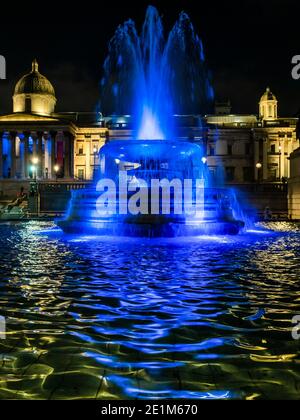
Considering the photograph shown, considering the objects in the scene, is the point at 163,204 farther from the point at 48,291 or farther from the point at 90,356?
the point at 90,356

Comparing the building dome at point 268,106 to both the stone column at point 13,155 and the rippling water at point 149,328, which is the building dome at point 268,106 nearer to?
the stone column at point 13,155

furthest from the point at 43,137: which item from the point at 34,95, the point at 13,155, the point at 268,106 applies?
the point at 268,106

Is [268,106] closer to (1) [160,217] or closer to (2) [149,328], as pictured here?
(1) [160,217]

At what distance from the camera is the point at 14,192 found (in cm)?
6262

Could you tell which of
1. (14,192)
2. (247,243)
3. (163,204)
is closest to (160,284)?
(247,243)

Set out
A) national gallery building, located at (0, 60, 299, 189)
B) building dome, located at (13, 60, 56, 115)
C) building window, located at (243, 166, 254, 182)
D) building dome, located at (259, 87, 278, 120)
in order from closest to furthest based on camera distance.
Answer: national gallery building, located at (0, 60, 299, 189) → building dome, located at (13, 60, 56, 115) → building window, located at (243, 166, 254, 182) → building dome, located at (259, 87, 278, 120)

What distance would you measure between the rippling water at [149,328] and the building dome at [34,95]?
7458 cm

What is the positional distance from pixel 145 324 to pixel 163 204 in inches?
455

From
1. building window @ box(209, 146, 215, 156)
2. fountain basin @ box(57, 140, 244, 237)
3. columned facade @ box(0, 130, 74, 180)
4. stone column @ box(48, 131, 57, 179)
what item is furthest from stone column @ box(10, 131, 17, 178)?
fountain basin @ box(57, 140, 244, 237)

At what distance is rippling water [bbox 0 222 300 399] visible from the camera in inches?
151

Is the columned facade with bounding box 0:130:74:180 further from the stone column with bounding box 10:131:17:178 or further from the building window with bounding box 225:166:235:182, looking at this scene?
the building window with bounding box 225:166:235:182

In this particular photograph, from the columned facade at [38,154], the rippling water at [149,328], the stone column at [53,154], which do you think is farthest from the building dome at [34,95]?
the rippling water at [149,328]

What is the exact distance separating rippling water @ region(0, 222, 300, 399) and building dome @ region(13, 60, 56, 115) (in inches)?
2936

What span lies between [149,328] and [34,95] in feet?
263
